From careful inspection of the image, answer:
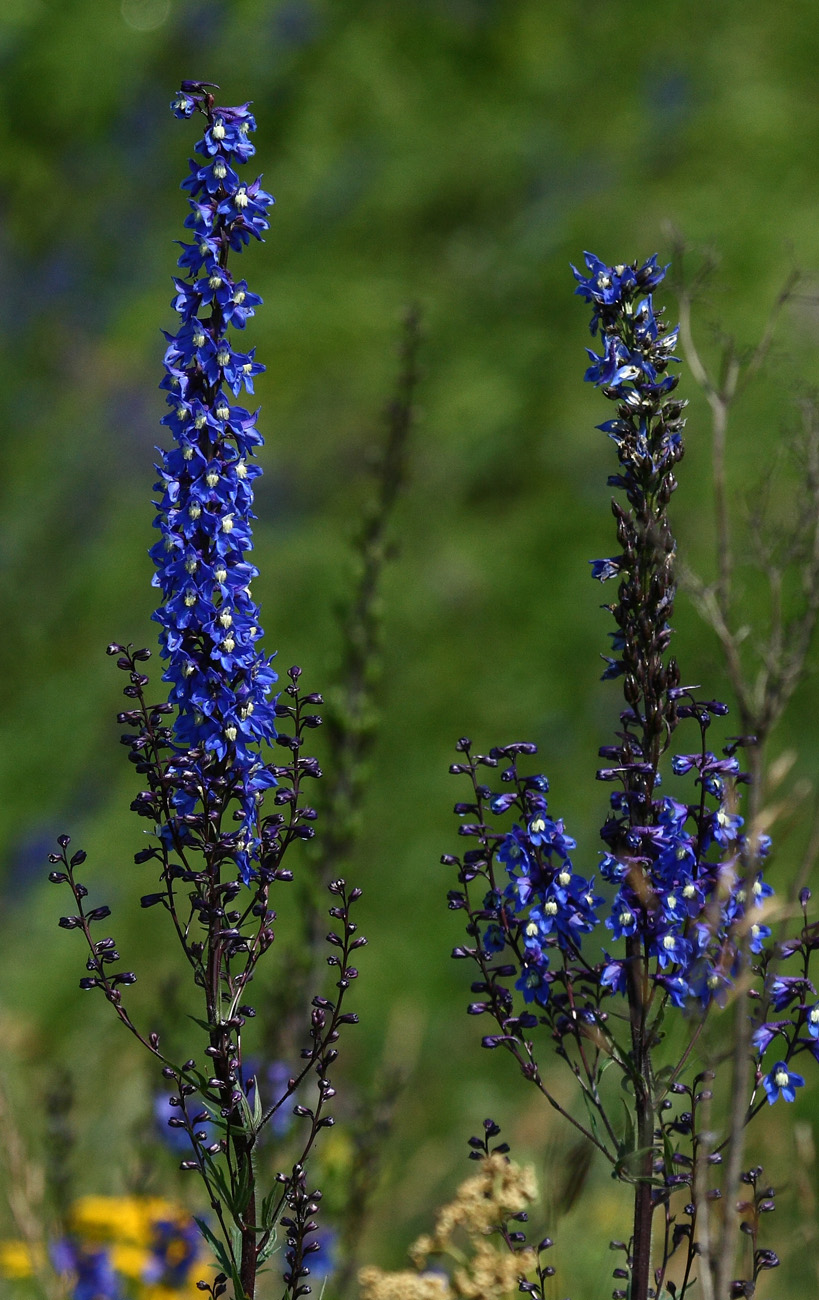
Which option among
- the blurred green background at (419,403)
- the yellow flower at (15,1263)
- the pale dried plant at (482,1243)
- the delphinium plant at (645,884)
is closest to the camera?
the delphinium plant at (645,884)

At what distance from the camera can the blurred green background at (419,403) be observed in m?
4.92

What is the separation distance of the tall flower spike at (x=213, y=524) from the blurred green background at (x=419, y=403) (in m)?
2.60

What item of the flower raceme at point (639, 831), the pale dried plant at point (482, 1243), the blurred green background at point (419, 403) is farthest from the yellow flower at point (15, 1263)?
the flower raceme at point (639, 831)

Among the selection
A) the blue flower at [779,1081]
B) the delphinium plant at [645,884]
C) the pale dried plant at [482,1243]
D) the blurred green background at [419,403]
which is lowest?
the pale dried plant at [482,1243]

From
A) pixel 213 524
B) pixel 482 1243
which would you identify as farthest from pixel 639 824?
pixel 482 1243

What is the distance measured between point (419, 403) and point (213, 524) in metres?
3.68

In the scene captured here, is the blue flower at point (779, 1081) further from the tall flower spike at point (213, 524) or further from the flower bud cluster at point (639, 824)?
the tall flower spike at point (213, 524)

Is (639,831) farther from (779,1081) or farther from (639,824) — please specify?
(779,1081)

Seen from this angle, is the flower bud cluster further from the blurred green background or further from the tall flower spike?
the blurred green background

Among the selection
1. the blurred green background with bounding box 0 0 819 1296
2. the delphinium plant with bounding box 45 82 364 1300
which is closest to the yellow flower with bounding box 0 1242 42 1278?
the blurred green background with bounding box 0 0 819 1296

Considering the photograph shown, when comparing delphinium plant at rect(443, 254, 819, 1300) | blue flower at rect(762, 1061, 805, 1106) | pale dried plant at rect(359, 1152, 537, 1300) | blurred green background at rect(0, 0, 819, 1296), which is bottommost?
pale dried plant at rect(359, 1152, 537, 1300)

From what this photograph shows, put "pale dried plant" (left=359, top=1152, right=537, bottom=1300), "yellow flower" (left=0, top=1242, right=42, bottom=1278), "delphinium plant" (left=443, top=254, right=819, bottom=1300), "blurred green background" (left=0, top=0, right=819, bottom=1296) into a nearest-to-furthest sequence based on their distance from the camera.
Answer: "delphinium plant" (left=443, top=254, right=819, bottom=1300) < "pale dried plant" (left=359, top=1152, right=537, bottom=1300) < "yellow flower" (left=0, top=1242, right=42, bottom=1278) < "blurred green background" (left=0, top=0, right=819, bottom=1296)

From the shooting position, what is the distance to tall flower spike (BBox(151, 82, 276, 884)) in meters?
1.69

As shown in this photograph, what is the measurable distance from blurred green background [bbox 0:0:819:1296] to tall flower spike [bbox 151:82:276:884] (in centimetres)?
260
